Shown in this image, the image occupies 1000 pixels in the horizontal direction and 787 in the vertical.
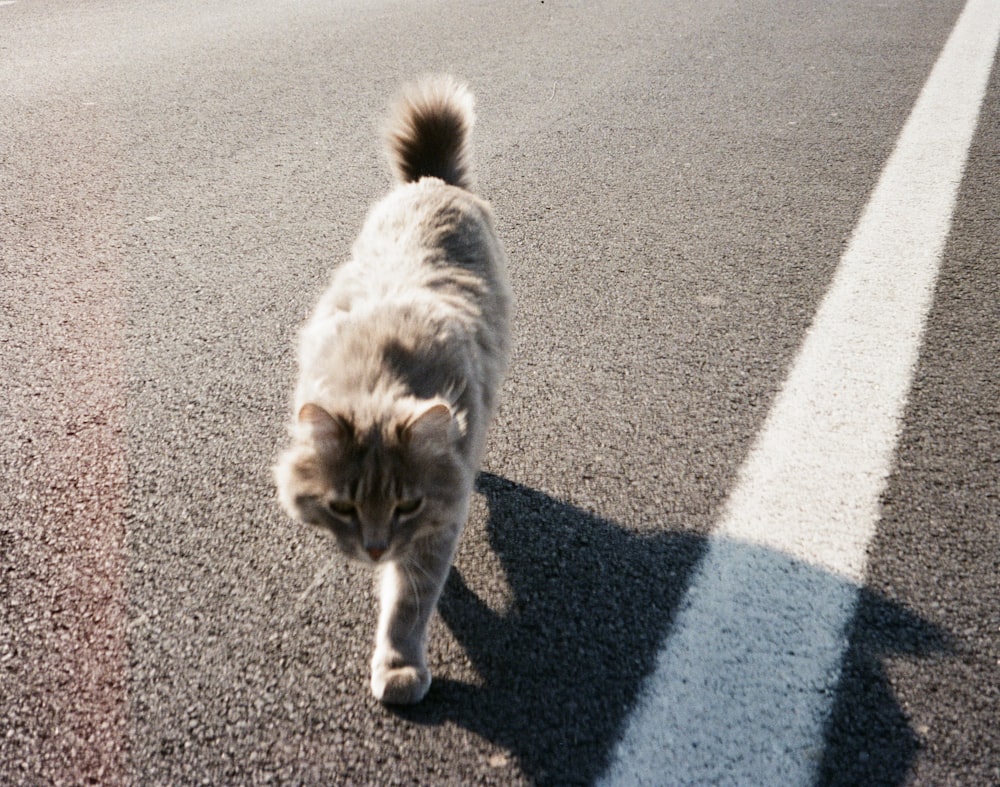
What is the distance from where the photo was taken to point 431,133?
3387mm

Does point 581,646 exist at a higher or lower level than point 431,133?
lower

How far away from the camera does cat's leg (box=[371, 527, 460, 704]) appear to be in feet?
6.39

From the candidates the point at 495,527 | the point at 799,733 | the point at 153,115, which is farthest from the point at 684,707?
the point at 153,115

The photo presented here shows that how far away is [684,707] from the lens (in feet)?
6.26

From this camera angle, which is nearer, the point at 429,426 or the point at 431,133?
the point at 429,426

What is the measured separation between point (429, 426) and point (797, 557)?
1.08 metres

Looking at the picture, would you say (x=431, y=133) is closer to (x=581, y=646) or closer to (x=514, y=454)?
(x=514, y=454)

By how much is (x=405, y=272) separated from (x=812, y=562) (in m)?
1.47

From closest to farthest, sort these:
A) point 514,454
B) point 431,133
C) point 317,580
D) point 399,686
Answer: point 399,686
point 317,580
point 514,454
point 431,133

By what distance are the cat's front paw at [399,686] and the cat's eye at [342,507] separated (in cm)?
37

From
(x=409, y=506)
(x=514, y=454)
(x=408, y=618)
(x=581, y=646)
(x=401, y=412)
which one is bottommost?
(x=514, y=454)

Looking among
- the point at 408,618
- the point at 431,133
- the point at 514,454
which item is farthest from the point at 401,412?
the point at 431,133

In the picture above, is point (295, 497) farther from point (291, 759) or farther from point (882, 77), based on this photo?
point (882, 77)

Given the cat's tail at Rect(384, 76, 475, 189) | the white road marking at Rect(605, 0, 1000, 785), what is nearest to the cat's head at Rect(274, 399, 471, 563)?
the white road marking at Rect(605, 0, 1000, 785)
